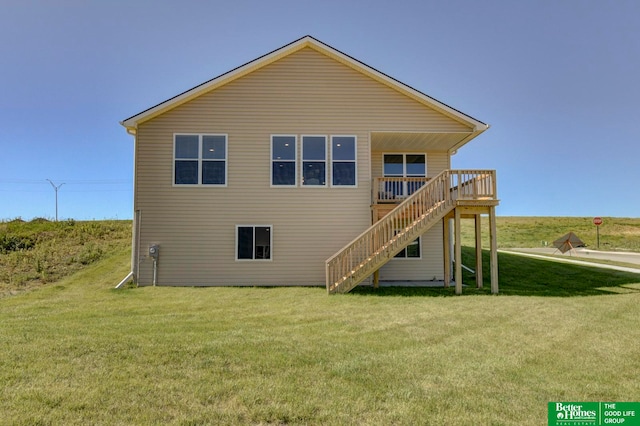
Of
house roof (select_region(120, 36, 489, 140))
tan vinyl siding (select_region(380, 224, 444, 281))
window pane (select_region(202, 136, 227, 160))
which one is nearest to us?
house roof (select_region(120, 36, 489, 140))

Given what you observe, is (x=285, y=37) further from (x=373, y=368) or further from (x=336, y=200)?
(x=373, y=368)

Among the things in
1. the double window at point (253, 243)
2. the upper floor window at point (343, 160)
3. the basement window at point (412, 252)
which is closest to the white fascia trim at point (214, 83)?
the upper floor window at point (343, 160)

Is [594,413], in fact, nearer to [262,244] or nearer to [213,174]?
[262,244]

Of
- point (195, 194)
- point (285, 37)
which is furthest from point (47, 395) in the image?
point (285, 37)

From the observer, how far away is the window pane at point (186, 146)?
39.9 ft

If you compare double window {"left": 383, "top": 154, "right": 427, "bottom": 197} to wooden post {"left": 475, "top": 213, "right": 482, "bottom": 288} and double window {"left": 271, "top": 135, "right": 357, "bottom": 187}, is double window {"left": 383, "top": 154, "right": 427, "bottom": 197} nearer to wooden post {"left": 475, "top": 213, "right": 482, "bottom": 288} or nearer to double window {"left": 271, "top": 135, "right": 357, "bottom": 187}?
double window {"left": 271, "top": 135, "right": 357, "bottom": 187}

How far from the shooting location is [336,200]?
1214cm

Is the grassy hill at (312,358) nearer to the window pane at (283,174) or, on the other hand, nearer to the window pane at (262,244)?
the window pane at (262,244)

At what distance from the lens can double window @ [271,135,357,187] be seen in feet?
40.0

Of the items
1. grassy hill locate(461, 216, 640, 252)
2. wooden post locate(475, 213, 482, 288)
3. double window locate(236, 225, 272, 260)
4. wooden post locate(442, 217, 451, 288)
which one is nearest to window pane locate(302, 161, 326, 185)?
double window locate(236, 225, 272, 260)

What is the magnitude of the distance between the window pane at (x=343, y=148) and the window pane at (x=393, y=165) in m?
2.15

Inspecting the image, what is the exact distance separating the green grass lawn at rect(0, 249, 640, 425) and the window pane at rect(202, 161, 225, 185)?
4.44m

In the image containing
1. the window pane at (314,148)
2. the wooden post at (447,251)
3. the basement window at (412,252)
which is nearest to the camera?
the wooden post at (447,251)

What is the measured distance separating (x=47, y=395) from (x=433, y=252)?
12.0 meters
